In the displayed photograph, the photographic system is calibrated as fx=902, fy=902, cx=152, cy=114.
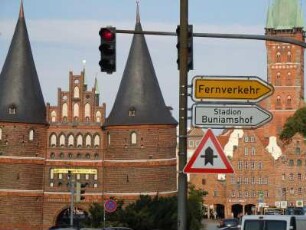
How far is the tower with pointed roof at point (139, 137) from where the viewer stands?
6619 cm

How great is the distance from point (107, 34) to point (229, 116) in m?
3.83

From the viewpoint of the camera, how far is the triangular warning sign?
12.7 metres

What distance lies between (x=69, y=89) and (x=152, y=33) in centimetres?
5347

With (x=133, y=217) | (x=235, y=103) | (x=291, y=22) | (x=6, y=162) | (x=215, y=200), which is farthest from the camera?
(x=291, y=22)

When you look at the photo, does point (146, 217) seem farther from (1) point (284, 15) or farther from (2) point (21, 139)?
(1) point (284, 15)

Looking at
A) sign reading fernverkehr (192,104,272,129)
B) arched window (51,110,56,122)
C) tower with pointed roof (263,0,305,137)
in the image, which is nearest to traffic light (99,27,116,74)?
sign reading fernverkehr (192,104,272,129)

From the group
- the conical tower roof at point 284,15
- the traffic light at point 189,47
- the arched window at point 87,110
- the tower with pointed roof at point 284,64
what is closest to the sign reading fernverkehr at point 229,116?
Result: the traffic light at point 189,47

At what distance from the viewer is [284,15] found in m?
131

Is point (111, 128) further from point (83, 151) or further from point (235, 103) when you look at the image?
point (235, 103)

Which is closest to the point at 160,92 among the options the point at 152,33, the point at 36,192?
the point at 36,192

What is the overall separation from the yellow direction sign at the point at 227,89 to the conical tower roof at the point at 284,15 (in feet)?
386

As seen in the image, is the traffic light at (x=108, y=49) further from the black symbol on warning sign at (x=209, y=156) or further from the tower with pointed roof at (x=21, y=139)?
the tower with pointed roof at (x=21, y=139)

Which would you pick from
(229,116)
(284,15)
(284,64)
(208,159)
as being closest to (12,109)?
(229,116)

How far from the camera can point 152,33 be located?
1491cm
